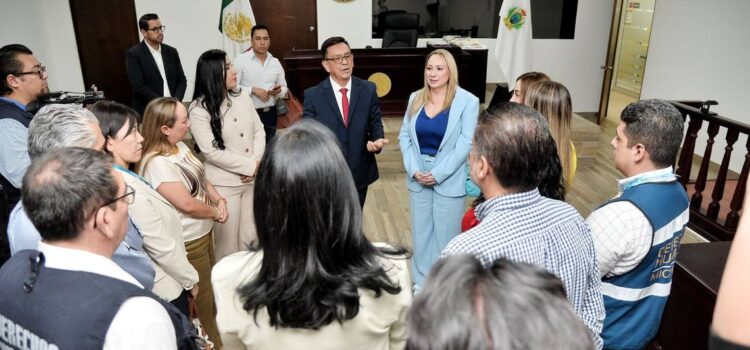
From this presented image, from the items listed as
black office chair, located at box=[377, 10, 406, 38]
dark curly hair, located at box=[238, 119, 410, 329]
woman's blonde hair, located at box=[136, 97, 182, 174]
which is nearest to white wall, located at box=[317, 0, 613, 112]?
black office chair, located at box=[377, 10, 406, 38]

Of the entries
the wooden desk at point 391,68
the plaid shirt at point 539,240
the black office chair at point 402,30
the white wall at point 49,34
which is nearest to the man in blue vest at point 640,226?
the plaid shirt at point 539,240

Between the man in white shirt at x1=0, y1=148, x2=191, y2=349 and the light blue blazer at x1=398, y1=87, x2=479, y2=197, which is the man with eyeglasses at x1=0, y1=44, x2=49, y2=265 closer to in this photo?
the man in white shirt at x1=0, y1=148, x2=191, y2=349

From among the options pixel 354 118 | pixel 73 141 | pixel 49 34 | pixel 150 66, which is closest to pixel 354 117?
pixel 354 118

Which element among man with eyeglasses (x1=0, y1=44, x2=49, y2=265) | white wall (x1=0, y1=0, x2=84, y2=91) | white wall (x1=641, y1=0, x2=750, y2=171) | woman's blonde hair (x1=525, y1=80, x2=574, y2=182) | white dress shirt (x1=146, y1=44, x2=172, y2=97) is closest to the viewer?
woman's blonde hair (x1=525, y1=80, x2=574, y2=182)

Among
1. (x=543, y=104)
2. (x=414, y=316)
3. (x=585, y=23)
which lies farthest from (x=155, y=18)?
(x=585, y=23)

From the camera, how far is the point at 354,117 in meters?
3.00

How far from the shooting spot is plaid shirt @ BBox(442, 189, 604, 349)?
1.15 metres

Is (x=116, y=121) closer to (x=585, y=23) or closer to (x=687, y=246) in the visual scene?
(x=687, y=246)

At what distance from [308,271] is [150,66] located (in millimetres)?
4126

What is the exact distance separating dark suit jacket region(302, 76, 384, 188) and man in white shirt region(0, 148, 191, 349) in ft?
6.02

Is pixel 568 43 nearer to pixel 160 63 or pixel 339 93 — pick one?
pixel 339 93

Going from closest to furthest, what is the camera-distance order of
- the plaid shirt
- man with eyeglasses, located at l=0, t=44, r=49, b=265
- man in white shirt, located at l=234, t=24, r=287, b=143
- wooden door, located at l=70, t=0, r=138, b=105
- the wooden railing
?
the plaid shirt → man with eyeglasses, located at l=0, t=44, r=49, b=265 → the wooden railing → man in white shirt, located at l=234, t=24, r=287, b=143 → wooden door, located at l=70, t=0, r=138, b=105

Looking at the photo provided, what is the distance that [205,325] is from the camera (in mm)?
2475

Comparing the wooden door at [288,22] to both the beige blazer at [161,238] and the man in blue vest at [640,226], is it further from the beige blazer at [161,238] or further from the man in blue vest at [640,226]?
the man in blue vest at [640,226]
